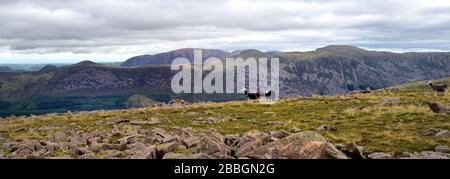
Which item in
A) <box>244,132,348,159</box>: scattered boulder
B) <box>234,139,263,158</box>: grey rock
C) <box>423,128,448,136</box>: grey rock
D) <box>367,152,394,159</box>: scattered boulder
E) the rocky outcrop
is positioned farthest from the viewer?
<box>423,128,448,136</box>: grey rock

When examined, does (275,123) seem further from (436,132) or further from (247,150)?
(247,150)

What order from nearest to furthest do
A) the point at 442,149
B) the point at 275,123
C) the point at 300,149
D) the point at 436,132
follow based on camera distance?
the point at 300,149
the point at 442,149
the point at 436,132
the point at 275,123

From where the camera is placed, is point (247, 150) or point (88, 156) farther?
point (88, 156)

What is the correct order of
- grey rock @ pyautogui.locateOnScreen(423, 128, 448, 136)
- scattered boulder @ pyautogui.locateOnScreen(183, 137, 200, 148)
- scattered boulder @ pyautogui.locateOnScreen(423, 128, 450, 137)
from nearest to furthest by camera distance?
scattered boulder @ pyautogui.locateOnScreen(183, 137, 200, 148) → scattered boulder @ pyautogui.locateOnScreen(423, 128, 450, 137) → grey rock @ pyautogui.locateOnScreen(423, 128, 448, 136)

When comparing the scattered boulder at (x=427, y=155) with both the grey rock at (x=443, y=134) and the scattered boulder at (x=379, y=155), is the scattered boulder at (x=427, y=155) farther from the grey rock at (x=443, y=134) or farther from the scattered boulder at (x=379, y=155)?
the grey rock at (x=443, y=134)

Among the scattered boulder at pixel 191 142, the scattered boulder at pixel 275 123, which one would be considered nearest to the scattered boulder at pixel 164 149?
the scattered boulder at pixel 191 142

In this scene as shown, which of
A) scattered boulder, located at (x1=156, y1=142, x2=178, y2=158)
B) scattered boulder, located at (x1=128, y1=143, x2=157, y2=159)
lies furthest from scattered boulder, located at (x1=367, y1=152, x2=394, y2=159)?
scattered boulder, located at (x1=128, y1=143, x2=157, y2=159)

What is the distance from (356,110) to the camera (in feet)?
133

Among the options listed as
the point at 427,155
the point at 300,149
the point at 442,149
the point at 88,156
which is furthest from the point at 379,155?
the point at 88,156

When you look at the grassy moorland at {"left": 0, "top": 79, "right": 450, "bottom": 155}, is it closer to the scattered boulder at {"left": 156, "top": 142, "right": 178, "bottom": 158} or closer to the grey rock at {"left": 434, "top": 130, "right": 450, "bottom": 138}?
the grey rock at {"left": 434, "top": 130, "right": 450, "bottom": 138}
